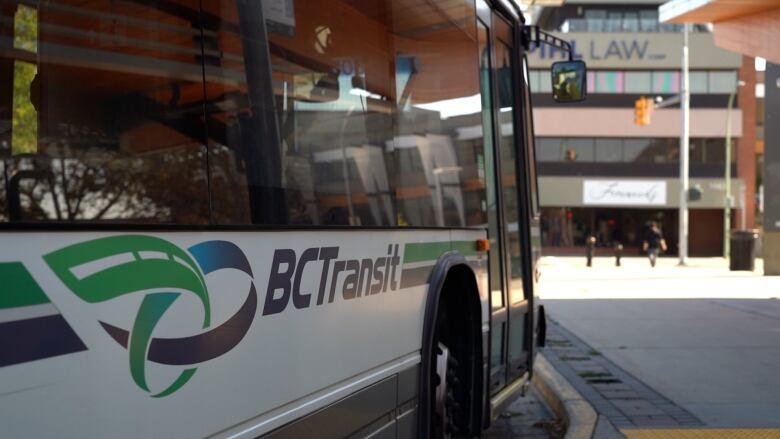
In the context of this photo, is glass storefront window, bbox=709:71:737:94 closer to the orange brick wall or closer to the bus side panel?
the orange brick wall

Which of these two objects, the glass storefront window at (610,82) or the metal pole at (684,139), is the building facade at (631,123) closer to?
the glass storefront window at (610,82)

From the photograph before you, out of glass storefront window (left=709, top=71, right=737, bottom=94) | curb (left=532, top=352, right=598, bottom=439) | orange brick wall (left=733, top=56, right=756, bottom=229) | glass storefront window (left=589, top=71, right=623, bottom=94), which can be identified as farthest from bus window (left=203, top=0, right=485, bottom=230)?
orange brick wall (left=733, top=56, right=756, bottom=229)

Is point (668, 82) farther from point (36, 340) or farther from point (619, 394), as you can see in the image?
point (36, 340)

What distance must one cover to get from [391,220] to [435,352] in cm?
110

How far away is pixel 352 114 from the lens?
3.94m

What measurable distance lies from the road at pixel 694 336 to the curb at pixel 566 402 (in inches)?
34.5

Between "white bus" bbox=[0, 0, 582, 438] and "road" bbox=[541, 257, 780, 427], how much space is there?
3750 millimetres

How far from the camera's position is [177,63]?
275cm

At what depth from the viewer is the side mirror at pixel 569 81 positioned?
8047 mm

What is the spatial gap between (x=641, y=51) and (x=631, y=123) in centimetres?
436

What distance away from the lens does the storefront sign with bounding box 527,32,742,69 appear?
5203 centimetres

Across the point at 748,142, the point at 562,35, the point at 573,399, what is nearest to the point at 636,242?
the point at 748,142

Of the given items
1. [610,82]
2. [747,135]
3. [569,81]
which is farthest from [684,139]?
[569,81]

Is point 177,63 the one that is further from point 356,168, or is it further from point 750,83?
point 750,83
